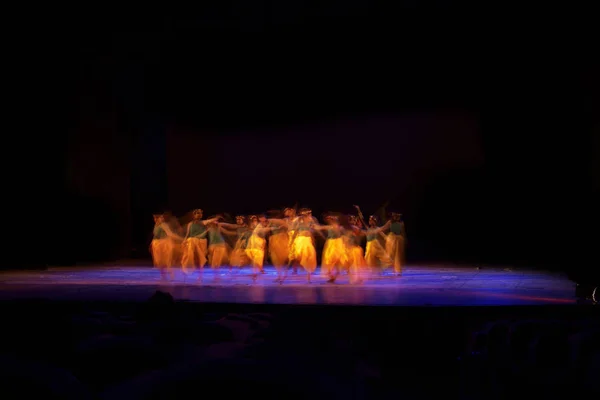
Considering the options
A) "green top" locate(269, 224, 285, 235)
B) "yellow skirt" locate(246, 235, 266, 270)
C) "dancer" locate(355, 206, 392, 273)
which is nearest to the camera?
"yellow skirt" locate(246, 235, 266, 270)

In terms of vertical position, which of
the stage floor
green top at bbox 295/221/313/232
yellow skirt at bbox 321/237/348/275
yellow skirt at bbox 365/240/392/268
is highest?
green top at bbox 295/221/313/232

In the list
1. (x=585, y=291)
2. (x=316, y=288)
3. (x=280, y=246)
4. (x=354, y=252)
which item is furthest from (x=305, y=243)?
(x=585, y=291)

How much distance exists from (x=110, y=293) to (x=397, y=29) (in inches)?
346

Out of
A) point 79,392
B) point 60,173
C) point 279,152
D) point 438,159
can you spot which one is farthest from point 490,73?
point 79,392

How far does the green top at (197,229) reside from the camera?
12992mm

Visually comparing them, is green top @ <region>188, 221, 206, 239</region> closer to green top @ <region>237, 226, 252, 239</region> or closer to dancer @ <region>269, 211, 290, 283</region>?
green top @ <region>237, 226, 252, 239</region>

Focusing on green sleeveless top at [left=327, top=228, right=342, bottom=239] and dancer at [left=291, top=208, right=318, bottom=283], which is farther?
dancer at [left=291, top=208, right=318, bottom=283]

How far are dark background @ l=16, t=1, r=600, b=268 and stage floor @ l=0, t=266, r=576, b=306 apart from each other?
2.21 m

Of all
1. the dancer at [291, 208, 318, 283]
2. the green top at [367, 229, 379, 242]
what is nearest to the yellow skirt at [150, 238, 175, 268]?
the dancer at [291, 208, 318, 283]

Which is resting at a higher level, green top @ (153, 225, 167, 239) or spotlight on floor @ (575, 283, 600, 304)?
green top @ (153, 225, 167, 239)

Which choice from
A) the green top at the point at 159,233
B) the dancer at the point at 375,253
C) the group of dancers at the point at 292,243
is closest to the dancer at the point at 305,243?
the group of dancers at the point at 292,243

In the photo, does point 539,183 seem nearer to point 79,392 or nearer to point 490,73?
point 490,73

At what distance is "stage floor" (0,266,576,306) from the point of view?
864 centimetres

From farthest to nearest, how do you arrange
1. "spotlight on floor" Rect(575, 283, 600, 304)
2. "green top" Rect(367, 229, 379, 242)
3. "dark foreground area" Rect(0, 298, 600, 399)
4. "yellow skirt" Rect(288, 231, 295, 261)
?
"green top" Rect(367, 229, 379, 242) → "yellow skirt" Rect(288, 231, 295, 261) → "spotlight on floor" Rect(575, 283, 600, 304) → "dark foreground area" Rect(0, 298, 600, 399)
